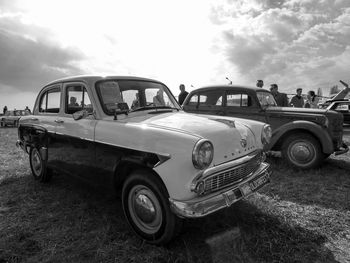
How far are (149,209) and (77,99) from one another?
1.97 m

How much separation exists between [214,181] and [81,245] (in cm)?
153

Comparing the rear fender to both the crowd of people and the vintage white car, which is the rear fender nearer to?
the vintage white car

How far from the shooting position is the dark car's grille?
96.9 inches

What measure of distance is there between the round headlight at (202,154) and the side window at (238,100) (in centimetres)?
395

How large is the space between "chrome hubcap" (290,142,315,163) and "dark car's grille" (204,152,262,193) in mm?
2758

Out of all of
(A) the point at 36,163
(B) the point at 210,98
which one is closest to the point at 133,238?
(A) the point at 36,163

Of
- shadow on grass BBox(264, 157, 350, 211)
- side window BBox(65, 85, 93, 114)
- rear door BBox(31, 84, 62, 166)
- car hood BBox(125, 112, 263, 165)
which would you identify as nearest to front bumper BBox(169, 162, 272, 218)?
car hood BBox(125, 112, 263, 165)

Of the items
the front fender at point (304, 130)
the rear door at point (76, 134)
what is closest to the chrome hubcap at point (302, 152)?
the front fender at point (304, 130)

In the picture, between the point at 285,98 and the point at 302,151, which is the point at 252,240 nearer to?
the point at 302,151

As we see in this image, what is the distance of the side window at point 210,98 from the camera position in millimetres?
6402

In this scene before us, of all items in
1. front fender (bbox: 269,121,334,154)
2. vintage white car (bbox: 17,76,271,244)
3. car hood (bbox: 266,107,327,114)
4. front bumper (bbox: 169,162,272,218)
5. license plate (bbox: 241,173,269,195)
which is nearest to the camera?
front bumper (bbox: 169,162,272,218)

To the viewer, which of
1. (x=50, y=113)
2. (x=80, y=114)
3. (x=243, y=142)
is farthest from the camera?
(x=50, y=113)

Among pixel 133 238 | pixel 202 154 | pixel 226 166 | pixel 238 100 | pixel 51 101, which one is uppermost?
pixel 238 100

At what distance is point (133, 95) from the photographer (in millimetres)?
3605
